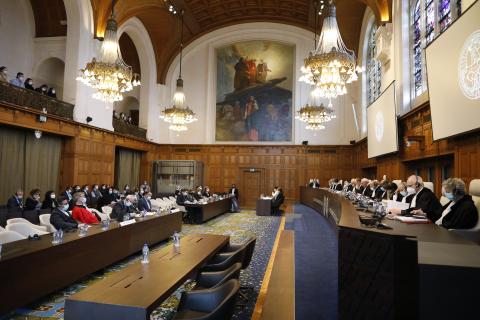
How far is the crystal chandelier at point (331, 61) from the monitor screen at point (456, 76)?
1.62 m

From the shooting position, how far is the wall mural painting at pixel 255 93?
1850 centimetres

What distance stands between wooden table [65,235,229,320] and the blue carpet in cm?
126

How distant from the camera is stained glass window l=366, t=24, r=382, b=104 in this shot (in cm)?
1314

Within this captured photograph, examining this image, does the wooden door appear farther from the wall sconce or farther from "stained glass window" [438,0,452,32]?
"stained glass window" [438,0,452,32]

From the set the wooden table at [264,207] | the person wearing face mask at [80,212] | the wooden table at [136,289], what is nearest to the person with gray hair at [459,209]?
the wooden table at [136,289]

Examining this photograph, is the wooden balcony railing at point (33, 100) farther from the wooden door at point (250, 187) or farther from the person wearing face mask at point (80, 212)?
the wooden door at point (250, 187)

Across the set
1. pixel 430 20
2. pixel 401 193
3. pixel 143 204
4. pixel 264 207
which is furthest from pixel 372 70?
pixel 143 204

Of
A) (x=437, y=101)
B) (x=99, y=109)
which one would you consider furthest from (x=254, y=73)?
(x=437, y=101)

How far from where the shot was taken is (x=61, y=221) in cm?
522

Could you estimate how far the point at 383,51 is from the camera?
1052 cm

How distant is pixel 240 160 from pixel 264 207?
584 centimetres

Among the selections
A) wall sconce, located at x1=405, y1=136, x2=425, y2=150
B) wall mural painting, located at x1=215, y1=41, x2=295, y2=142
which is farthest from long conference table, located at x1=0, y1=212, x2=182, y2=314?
wall mural painting, located at x1=215, y1=41, x2=295, y2=142

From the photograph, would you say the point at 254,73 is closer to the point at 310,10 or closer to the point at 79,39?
the point at 310,10

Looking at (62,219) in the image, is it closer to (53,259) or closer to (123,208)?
(53,259)
